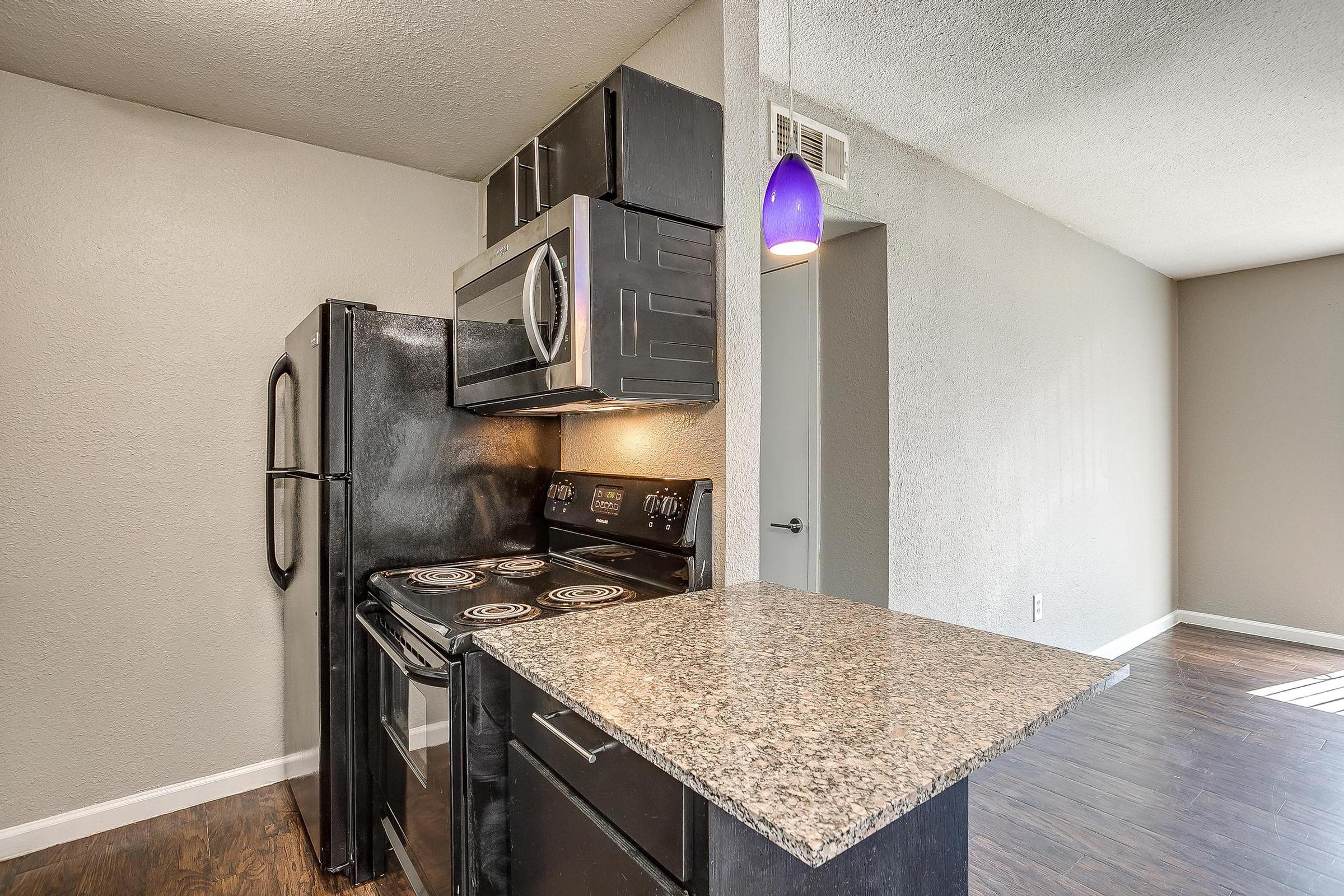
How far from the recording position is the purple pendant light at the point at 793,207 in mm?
1392

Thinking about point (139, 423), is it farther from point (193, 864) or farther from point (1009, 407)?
point (1009, 407)

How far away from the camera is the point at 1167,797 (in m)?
2.44

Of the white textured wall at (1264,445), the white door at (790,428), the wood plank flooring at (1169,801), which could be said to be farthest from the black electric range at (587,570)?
the white textured wall at (1264,445)

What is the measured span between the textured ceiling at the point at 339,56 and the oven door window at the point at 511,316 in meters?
0.68

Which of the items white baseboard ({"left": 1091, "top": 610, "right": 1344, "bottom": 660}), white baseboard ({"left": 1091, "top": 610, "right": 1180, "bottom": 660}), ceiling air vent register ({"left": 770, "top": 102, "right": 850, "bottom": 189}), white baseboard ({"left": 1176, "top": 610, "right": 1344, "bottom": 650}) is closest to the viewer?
ceiling air vent register ({"left": 770, "top": 102, "right": 850, "bottom": 189})

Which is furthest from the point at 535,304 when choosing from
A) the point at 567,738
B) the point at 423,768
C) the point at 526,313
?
the point at 423,768

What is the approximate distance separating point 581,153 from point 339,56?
897mm

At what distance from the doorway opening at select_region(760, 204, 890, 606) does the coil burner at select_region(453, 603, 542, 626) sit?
1.47 meters

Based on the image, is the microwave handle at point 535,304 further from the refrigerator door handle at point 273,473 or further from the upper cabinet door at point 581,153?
the refrigerator door handle at point 273,473

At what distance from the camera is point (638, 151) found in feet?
5.11

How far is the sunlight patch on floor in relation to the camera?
10.9ft

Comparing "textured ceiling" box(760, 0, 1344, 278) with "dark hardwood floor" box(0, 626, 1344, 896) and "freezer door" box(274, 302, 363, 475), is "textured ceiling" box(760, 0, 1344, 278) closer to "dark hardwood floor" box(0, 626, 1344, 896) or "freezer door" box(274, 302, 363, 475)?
"freezer door" box(274, 302, 363, 475)

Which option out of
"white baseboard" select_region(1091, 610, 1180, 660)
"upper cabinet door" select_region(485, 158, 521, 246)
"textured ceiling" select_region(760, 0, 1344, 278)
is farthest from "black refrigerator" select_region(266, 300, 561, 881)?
"white baseboard" select_region(1091, 610, 1180, 660)

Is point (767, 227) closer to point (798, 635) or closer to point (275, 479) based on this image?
point (798, 635)
